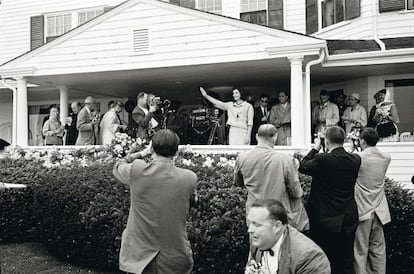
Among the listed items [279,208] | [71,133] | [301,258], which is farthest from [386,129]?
[301,258]

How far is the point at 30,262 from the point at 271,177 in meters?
4.22

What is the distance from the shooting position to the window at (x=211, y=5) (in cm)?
1516

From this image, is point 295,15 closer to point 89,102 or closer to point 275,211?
point 89,102

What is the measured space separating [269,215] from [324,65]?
27.9 ft

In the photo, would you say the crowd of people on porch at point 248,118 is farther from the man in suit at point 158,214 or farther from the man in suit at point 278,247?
the man in suit at point 278,247

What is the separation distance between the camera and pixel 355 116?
10727 mm

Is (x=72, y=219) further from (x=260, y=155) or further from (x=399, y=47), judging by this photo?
(x=399, y=47)

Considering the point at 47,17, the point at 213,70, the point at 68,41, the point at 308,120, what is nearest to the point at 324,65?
Result: the point at 308,120

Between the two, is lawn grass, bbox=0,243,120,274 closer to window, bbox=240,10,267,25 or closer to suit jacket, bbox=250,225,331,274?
suit jacket, bbox=250,225,331,274

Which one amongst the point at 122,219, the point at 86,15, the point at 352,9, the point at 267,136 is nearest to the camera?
the point at 267,136

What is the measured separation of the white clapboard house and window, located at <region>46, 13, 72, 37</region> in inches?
115

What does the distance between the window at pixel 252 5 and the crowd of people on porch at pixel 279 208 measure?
9437mm

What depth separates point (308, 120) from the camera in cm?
1020

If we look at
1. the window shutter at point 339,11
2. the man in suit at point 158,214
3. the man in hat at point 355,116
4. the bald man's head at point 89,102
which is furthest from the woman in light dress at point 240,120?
the man in suit at point 158,214
